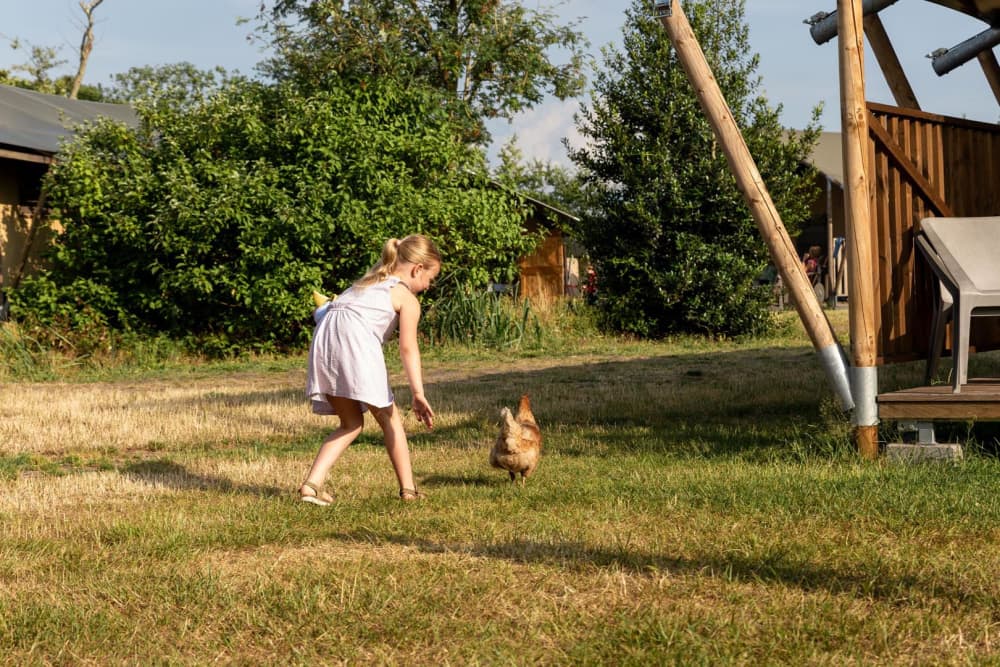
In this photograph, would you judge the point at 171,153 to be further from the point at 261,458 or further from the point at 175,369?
the point at 261,458

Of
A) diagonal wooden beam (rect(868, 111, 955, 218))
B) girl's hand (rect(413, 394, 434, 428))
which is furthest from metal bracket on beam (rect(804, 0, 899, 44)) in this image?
girl's hand (rect(413, 394, 434, 428))

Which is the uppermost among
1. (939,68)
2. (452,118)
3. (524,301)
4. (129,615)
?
(452,118)

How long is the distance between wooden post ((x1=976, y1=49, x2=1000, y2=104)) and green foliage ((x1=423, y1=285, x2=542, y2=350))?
894 cm

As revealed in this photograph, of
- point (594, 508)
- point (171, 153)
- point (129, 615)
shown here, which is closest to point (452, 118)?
point (171, 153)

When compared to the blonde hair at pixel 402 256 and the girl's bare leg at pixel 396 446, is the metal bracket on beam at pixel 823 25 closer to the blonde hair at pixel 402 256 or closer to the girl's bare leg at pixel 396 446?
the blonde hair at pixel 402 256

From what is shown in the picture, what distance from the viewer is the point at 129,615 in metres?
3.69

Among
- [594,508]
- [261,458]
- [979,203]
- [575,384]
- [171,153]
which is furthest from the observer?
[171,153]

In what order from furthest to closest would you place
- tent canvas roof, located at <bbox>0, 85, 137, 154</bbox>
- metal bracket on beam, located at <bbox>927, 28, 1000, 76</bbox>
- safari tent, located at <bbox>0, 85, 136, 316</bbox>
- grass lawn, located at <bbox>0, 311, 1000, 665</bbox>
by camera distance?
tent canvas roof, located at <bbox>0, 85, 137, 154</bbox> → safari tent, located at <bbox>0, 85, 136, 316</bbox> → metal bracket on beam, located at <bbox>927, 28, 1000, 76</bbox> → grass lawn, located at <bbox>0, 311, 1000, 665</bbox>

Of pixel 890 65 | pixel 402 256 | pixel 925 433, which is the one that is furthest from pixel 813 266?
pixel 402 256

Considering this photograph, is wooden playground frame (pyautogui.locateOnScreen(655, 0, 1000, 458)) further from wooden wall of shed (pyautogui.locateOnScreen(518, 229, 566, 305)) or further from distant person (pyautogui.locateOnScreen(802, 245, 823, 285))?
wooden wall of shed (pyautogui.locateOnScreen(518, 229, 566, 305))

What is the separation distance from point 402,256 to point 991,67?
618cm

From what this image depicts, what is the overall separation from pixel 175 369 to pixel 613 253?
767cm

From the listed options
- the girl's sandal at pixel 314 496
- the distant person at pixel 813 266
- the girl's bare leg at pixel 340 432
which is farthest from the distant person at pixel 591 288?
the girl's sandal at pixel 314 496

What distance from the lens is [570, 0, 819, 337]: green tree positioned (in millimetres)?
17688
